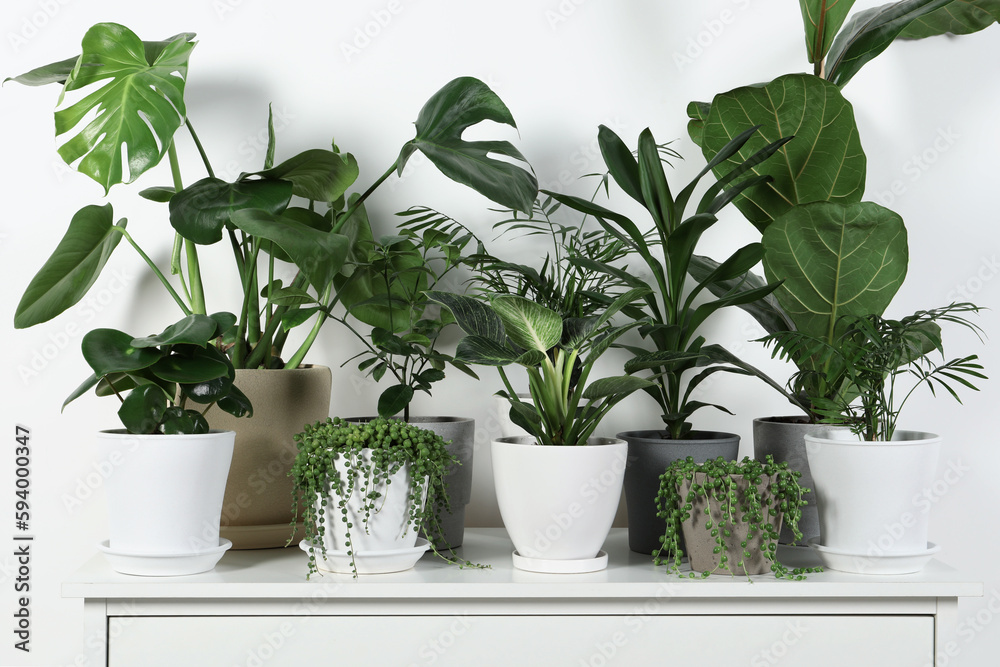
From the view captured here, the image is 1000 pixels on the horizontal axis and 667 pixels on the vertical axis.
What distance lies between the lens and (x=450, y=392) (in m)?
1.28

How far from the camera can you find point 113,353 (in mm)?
824

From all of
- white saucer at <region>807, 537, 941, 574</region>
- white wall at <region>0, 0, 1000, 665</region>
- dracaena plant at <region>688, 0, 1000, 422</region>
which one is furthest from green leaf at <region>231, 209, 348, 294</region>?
white saucer at <region>807, 537, 941, 574</region>

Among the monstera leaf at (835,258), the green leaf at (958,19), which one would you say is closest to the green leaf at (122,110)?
the monstera leaf at (835,258)

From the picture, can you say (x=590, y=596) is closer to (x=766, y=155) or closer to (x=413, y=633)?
(x=413, y=633)

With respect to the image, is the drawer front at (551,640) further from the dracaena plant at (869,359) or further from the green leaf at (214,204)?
the green leaf at (214,204)

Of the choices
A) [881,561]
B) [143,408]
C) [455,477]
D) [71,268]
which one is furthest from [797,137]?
[71,268]

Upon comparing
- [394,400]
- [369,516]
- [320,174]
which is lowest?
[369,516]

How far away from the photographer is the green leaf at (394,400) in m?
1.01

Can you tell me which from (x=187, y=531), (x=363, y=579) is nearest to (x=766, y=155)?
(x=363, y=579)

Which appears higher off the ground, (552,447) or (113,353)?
(113,353)

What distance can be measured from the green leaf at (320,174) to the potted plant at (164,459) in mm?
301

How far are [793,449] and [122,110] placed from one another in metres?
0.96

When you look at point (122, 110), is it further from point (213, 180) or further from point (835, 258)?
point (835, 258)

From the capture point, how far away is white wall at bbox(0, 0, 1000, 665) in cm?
126
